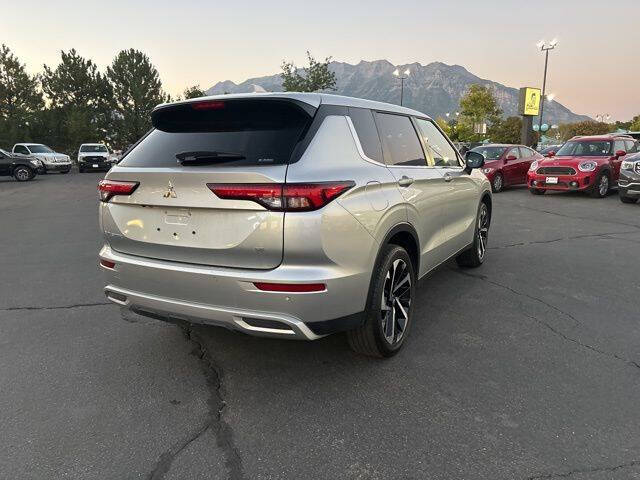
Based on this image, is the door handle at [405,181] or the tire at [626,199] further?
the tire at [626,199]

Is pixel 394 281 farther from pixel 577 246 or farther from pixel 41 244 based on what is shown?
pixel 41 244

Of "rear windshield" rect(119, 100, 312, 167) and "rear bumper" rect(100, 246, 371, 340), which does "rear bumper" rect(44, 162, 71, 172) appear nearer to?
"rear windshield" rect(119, 100, 312, 167)

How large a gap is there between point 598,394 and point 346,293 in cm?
175

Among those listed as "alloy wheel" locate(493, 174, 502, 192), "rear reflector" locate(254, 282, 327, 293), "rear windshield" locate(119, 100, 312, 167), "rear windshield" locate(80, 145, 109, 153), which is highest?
"rear windshield" locate(119, 100, 312, 167)

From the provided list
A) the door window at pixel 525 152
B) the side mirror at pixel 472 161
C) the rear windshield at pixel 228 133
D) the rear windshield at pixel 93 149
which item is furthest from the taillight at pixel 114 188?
A: the rear windshield at pixel 93 149

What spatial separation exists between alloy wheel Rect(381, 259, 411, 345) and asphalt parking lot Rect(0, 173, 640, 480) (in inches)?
7.9

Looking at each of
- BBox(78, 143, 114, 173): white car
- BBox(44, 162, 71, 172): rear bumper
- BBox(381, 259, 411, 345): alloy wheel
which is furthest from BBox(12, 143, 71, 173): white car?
BBox(381, 259, 411, 345): alloy wheel

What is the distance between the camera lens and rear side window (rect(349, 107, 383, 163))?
3.17m

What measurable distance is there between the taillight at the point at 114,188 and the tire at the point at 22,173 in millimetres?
23669

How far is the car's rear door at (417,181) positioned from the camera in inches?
138

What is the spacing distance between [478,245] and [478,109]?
60.9 meters

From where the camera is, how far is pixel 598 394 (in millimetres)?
2951

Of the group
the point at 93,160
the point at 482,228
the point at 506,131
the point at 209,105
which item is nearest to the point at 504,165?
the point at 482,228

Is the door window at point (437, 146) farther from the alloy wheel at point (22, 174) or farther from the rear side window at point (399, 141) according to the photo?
the alloy wheel at point (22, 174)
